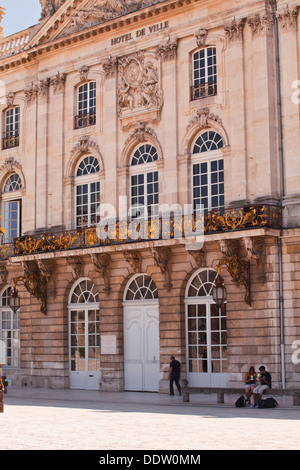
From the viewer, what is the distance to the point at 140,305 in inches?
1053

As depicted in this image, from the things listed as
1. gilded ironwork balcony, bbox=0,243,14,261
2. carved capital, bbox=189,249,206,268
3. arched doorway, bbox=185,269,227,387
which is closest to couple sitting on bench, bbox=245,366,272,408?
arched doorway, bbox=185,269,227,387

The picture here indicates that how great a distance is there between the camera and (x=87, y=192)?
1147 inches

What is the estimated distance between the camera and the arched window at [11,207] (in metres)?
31.8

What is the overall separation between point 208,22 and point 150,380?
463 inches

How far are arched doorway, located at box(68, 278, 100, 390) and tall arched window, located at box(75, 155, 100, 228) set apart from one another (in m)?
2.22

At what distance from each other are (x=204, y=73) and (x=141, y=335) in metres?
8.86

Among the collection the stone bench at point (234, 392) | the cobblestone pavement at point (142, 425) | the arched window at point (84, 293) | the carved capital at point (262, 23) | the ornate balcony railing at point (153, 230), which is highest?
the carved capital at point (262, 23)

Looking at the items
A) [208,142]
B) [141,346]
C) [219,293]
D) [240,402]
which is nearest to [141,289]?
[141,346]

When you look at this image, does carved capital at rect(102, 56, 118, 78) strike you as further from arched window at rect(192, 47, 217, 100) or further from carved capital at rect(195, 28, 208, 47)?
carved capital at rect(195, 28, 208, 47)

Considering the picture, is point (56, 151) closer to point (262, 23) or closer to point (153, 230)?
point (153, 230)

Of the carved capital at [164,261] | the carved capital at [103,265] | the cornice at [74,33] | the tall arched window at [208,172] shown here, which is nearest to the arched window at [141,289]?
the carved capital at [103,265]

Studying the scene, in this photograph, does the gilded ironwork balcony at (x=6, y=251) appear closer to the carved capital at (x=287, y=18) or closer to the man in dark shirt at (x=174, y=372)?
the man in dark shirt at (x=174, y=372)

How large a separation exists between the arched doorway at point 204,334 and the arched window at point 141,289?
154cm

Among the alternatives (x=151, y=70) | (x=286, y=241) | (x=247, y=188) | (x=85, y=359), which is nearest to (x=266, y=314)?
(x=286, y=241)
